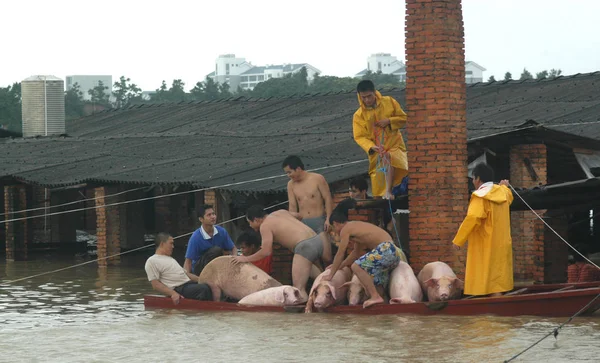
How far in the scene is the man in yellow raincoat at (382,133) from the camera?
14641mm

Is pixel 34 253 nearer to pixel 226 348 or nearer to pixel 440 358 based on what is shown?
pixel 226 348

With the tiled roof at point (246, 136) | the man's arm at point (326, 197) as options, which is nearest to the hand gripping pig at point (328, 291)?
the man's arm at point (326, 197)

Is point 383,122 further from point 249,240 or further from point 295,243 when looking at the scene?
point 249,240

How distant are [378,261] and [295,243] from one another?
137 centimetres

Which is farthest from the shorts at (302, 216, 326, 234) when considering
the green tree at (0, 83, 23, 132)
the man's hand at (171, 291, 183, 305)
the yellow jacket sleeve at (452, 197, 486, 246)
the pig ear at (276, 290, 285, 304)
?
the green tree at (0, 83, 23, 132)

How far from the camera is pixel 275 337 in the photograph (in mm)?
11773

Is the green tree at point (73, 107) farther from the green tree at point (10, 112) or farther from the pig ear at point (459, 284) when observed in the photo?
the pig ear at point (459, 284)

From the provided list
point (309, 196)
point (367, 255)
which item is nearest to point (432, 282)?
point (367, 255)

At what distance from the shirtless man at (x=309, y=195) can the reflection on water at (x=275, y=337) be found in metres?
1.71

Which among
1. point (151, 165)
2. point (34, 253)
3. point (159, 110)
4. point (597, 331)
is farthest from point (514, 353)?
point (159, 110)

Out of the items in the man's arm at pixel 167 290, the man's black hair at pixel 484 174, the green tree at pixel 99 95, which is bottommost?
the man's arm at pixel 167 290

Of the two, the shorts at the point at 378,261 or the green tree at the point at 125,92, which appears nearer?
the shorts at the point at 378,261

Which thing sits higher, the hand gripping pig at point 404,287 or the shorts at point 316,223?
the shorts at point 316,223

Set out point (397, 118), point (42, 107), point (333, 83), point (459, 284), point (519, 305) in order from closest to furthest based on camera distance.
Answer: point (519, 305) → point (459, 284) → point (397, 118) → point (42, 107) → point (333, 83)
